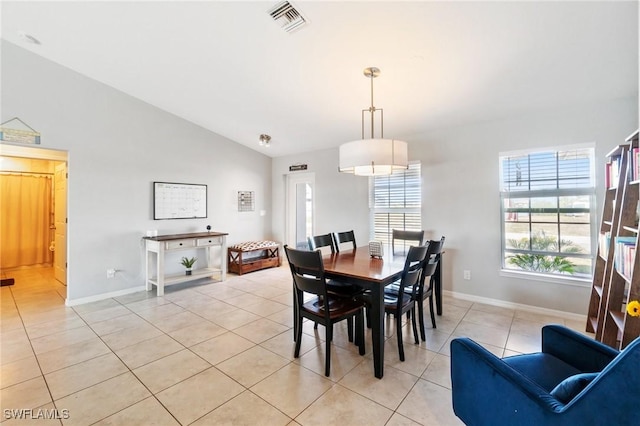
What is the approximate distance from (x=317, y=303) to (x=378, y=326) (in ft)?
1.97

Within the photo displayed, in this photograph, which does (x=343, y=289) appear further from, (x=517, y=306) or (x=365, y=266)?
(x=517, y=306)

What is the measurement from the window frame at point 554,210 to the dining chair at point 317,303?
2298mm

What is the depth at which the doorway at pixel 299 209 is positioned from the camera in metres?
5.85

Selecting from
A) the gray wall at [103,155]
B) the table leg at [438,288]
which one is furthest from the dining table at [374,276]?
the gray wall at [103,155]

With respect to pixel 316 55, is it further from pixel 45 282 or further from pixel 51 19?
pixel 45 282

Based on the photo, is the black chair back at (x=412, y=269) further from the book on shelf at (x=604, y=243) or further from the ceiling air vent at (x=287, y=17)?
the ceiling air vent at (x=287, y=17)

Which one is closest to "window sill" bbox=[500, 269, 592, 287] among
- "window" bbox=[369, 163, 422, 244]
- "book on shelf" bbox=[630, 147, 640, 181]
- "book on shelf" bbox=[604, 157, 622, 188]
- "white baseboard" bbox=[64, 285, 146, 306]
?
"book on shelf" bbox=[604, 157, 622, 188]

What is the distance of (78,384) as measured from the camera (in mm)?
2047

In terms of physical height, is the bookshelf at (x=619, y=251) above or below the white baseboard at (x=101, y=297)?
above

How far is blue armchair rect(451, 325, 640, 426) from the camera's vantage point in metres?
0.95

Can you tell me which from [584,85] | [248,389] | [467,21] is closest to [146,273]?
[248,389]

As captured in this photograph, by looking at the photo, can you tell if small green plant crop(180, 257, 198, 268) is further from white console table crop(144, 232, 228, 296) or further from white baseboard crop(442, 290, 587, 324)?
white baseboard crop(442, 290, 587, 324)

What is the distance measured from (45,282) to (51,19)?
4.08 meters

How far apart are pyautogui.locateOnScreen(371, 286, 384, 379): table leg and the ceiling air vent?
2245mm
